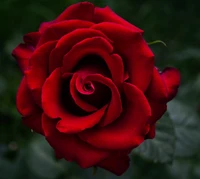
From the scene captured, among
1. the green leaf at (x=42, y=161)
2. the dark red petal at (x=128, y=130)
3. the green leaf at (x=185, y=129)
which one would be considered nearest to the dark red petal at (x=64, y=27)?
the dark red petal at (x=128, y=130)

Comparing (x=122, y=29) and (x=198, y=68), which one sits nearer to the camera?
(x=122, y=29)

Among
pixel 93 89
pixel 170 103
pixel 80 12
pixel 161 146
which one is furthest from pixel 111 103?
pixel 170 103

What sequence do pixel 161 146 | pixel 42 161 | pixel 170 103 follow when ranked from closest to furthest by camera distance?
pixel 161 146 < pixel 170 103 < pixel 42 161

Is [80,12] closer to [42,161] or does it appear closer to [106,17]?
[106,17]

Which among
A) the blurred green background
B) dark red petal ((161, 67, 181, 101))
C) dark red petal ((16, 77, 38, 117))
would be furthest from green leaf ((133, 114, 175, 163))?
dark red petal ((16, 77, 38, 117))

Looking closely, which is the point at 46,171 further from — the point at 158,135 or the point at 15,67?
the point at 15,67

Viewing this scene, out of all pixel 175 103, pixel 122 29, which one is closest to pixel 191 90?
pixel 175 103
